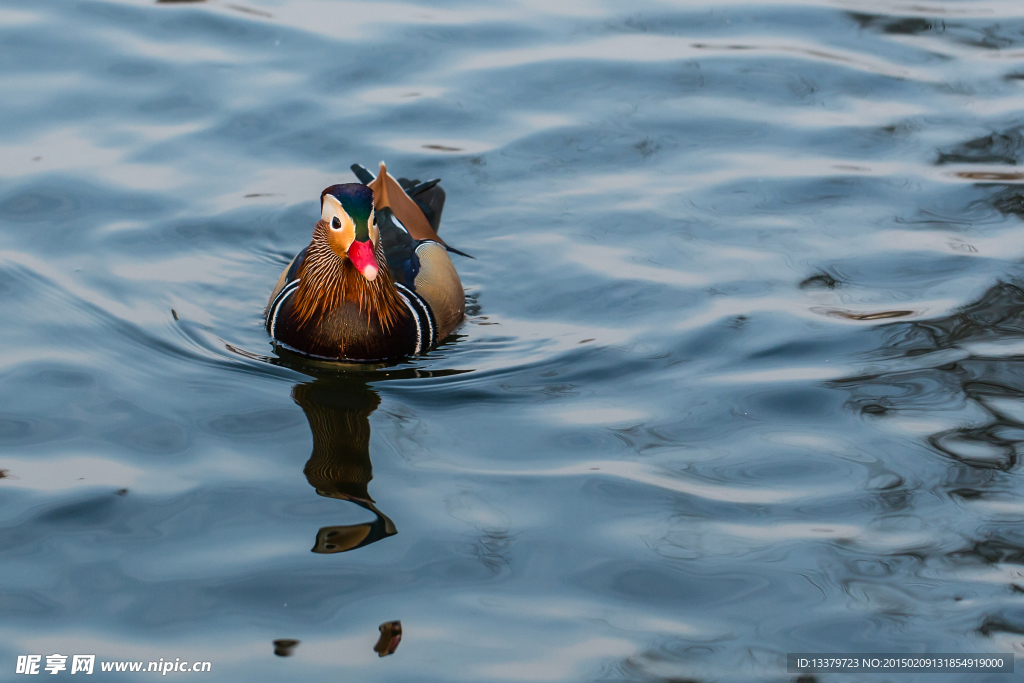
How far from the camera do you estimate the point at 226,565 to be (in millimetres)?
4934

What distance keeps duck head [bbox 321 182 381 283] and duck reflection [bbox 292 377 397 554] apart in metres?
0.64

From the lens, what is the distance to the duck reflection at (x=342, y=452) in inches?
202

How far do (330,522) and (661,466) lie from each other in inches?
61.1

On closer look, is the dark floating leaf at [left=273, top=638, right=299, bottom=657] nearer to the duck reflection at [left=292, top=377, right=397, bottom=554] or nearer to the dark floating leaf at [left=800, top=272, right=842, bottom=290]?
the duck reflection at [left=292, top=377, right=397, bottom=554]

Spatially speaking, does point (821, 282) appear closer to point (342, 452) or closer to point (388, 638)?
point (342, 452)

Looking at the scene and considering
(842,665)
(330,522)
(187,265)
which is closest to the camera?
(842,665)

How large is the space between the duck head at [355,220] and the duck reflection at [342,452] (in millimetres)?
637

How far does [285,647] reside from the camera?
4.52m

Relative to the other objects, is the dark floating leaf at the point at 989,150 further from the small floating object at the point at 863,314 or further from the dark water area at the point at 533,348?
the small floating object at the point at 863,314

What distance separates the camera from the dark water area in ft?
15.5

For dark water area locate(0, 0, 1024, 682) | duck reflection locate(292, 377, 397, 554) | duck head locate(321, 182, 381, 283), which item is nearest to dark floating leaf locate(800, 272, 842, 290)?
dark water area locate(0, 0, 1024, 682)

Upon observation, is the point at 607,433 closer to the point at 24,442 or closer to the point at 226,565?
the point at 226,565

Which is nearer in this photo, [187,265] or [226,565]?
[226,565]

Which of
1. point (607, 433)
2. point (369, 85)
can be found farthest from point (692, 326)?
point (369, 85)
